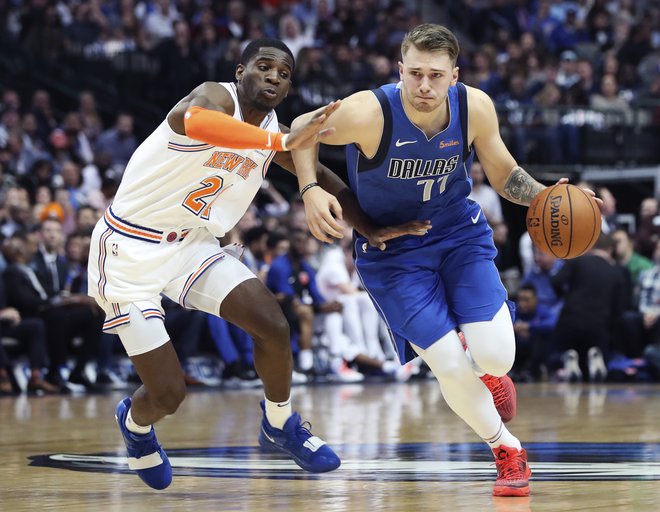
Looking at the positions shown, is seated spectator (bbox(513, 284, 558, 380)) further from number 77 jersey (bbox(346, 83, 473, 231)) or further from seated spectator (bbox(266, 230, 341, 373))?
number 77 jersey (bbox(346, 83, 473, 231))

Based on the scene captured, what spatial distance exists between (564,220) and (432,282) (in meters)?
0.60

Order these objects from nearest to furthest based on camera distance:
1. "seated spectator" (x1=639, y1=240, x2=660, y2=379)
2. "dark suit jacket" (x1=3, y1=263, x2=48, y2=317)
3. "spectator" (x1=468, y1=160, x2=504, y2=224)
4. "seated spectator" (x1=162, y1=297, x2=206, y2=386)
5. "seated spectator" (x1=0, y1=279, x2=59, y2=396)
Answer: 1. "seated spectator" (x1=0, y1=279, x2=59, y2=396)
2. "dark suit jacket" (x1=3, y1=263, x2=48, y2=317)
3. "seated spectator" (x1=162, y1=297, x2=206, y2=386)
4. "seated spectator" (x1=639, y1=240, x2=660, y2=379)
5. "spectator" (x1=468, y1=160, x2=504, y2=224)

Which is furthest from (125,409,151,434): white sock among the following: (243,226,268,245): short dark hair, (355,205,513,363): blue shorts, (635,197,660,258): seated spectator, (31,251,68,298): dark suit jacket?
(635,197,660,258): seated spectator

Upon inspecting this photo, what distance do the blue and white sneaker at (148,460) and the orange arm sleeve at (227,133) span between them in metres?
1.33

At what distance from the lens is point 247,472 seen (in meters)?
5.47

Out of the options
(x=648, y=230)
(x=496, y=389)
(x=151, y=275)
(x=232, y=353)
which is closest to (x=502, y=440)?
(x=496, y=389)

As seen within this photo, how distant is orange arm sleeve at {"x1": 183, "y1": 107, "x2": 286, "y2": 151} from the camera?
14.8ft

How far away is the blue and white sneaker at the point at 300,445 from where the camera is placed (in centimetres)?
508

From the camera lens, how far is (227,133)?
14.9ft

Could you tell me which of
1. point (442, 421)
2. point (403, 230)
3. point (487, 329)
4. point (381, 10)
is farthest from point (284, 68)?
point (381, 10)

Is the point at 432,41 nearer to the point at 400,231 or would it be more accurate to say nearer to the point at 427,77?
the point at 427,77

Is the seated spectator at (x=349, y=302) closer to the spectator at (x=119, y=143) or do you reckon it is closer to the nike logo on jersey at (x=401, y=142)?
the spectator at (x=119, y=143)

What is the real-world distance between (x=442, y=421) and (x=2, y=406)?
11.7ft

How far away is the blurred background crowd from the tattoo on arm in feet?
19.7
